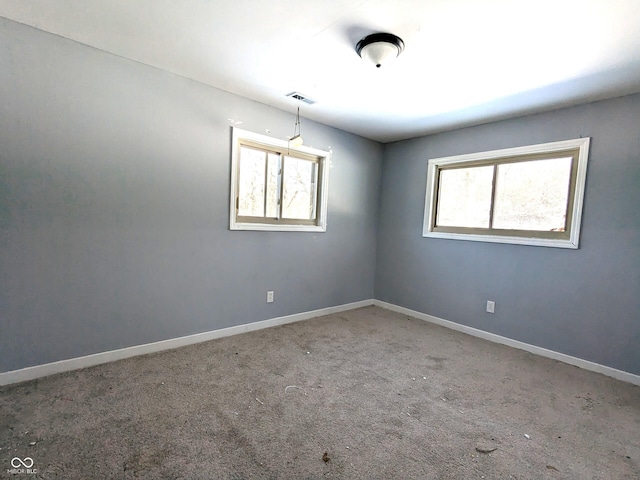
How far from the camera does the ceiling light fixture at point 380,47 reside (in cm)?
192

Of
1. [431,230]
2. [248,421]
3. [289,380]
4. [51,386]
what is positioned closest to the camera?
[248,421]

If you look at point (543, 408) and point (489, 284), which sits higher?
point (489, 284)

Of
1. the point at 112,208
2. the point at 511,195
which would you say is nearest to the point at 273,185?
the point at 112,208

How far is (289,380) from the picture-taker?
2320 mm

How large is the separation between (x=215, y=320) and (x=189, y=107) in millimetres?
2049

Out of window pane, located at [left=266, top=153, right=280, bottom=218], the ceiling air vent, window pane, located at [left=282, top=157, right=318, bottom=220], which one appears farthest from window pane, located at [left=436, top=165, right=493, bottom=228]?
window pane, located at [left=266, top=153, right=280, bottom=218]

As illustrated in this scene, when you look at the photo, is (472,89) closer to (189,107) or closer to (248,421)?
(189,107)

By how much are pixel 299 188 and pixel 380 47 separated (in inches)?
79.0

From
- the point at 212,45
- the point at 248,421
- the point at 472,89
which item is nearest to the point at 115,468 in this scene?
the point at 248,421

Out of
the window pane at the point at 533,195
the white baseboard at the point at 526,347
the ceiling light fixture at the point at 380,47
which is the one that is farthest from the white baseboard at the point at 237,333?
the ceiling light fixture at the point at 380,47

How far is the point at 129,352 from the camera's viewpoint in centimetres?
254

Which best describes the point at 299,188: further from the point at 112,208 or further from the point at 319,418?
the point at 319,418

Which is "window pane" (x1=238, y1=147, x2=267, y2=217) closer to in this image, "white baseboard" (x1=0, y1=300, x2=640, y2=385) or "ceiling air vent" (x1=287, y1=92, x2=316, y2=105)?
"ceiling air vent" (x1=287, y1=92, x2=316, y2=105)

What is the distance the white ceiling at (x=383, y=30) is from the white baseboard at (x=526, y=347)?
2375mm
